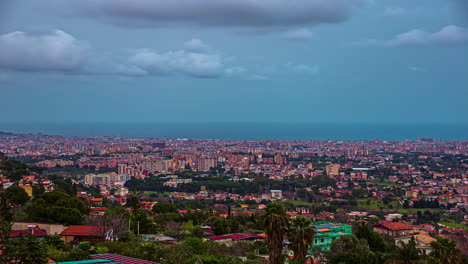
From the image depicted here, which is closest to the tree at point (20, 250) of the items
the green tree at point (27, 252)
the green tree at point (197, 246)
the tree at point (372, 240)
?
the green tree at point (27, 252)

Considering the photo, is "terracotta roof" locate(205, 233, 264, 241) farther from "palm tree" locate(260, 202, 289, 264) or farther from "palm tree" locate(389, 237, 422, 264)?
"palm tree" locate(260, 202, 289, 264)

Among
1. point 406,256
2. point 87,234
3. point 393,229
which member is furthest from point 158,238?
point 393,229

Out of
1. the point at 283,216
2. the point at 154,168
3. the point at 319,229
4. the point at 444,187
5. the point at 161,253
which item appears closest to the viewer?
the point at 283,216

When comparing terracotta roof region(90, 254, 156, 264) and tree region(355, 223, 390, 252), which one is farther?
tree region(355, 223, 390, 252)

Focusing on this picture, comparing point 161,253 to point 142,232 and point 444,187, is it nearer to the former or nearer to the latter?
point 142,232

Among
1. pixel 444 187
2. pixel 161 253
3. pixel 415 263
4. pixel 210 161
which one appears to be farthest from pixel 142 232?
pixel 210 161

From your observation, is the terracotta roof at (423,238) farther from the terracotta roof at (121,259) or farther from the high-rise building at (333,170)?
the high-rise building at (333,170)

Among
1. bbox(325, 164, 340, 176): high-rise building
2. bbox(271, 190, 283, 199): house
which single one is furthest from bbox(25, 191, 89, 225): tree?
bbox(325, 164, 340, 176): high-rise building
